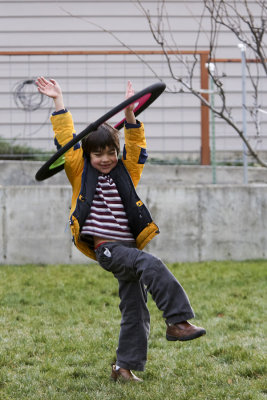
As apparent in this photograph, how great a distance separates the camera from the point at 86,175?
3.42m

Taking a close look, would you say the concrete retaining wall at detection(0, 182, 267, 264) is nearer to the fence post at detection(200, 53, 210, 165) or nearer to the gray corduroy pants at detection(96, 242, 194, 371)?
the fence post at detection(200, 53, 210, 165)

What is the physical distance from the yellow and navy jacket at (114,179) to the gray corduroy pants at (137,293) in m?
0.13

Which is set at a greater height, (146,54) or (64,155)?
(146,54)

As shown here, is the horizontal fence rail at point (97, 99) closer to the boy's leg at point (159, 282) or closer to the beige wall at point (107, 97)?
the beige wall at point (107, 97)

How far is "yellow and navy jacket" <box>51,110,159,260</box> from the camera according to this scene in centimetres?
336

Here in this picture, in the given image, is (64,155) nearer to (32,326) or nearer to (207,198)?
(32,326)

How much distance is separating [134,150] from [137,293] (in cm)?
80

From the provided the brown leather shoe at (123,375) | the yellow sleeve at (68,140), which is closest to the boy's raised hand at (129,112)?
the yellow sleeve at (68,140)

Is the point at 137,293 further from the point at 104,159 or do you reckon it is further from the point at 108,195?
the point at 104,159

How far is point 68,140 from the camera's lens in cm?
338

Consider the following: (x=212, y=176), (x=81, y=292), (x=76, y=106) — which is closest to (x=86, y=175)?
(x=81, y=292)

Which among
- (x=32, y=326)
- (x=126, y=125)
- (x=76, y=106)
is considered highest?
(x=76, y=106)

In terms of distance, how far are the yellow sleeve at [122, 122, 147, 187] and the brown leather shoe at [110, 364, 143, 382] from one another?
3.48ft

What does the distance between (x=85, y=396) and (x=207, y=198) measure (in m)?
4.49
